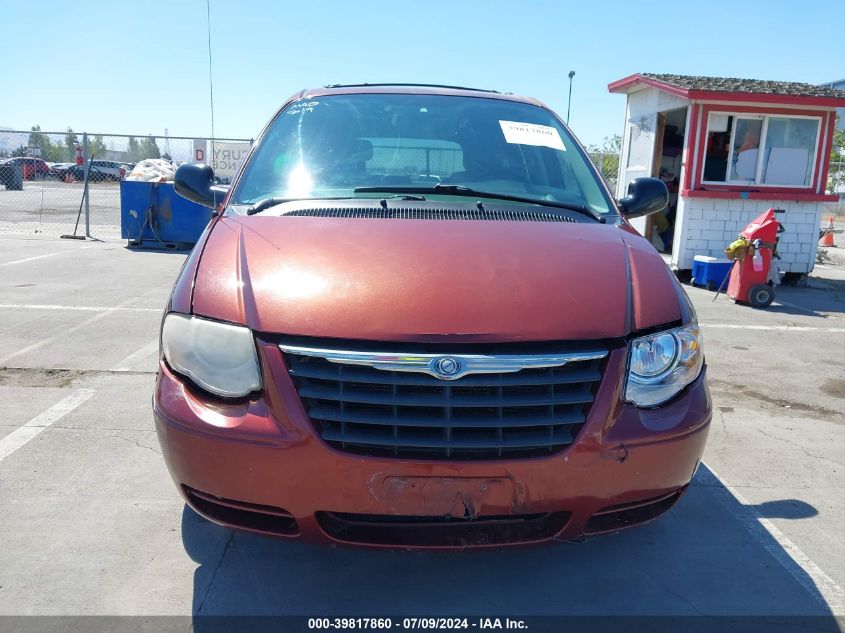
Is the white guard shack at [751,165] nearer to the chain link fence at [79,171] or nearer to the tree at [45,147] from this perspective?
the chain link fence at [79,171]

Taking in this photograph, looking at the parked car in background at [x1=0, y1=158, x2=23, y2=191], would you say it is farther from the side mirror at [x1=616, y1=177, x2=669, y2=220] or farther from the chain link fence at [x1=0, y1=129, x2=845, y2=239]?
the side mirror at [x1=616, y1=177, x2=669, y2=220]

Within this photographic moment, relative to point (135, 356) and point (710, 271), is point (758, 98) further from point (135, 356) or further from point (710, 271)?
point (135, 356)

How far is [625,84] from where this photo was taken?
13.2 meters

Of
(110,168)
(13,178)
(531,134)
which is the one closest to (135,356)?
(531,134)

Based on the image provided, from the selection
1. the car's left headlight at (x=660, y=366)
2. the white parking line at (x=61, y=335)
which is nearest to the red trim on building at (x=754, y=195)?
the white parking line at (x=61, y=335)

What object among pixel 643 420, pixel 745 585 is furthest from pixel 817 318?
pixel 643 420

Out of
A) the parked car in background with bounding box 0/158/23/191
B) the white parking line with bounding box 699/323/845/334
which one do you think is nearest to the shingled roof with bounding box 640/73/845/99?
the white parking line with bounding box 699/323/845/334

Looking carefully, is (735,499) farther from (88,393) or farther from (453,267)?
(88,393)

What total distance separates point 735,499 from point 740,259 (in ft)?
21.0

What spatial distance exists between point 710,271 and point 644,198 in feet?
23.5

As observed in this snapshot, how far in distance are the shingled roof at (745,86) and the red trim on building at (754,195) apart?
1.51 meters

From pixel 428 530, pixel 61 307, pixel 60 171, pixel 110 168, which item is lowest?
pixel 60 171

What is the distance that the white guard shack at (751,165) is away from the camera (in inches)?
421

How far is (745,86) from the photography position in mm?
10898
